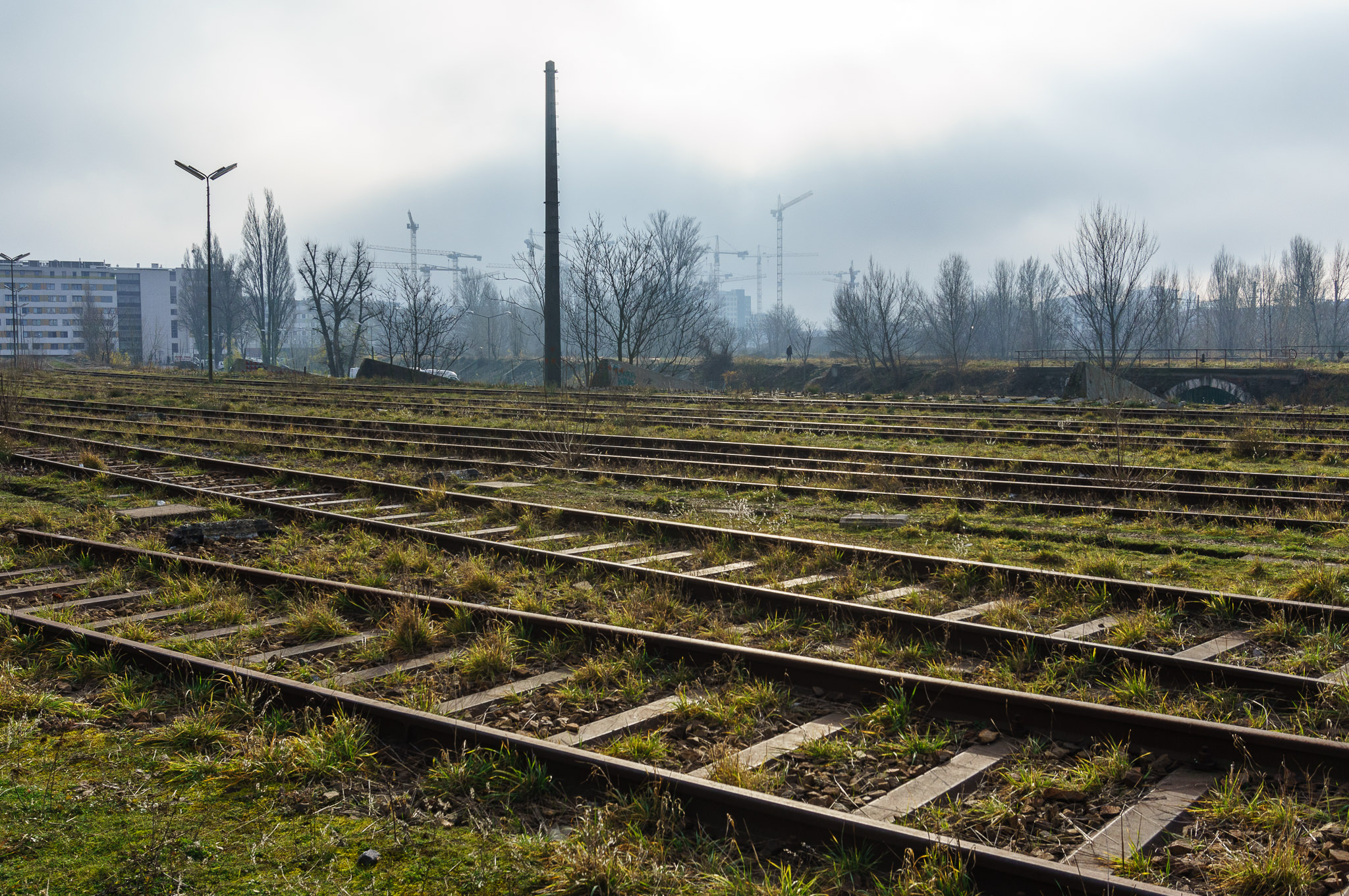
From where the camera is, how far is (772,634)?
6.52 meters

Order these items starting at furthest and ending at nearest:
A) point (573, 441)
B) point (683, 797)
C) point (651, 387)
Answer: point (651, 387)
point (573, 441)
point (683, 797)

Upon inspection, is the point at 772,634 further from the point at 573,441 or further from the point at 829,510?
the point at 573,441

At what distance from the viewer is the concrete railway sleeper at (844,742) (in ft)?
12.0

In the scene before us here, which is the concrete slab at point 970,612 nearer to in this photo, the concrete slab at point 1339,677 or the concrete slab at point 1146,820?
the concrete slab at point 1339,677

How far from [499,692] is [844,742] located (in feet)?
6.26

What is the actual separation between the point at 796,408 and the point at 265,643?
21.5 m

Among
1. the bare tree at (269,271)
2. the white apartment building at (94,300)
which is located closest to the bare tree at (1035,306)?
the bare tree at (269,271)

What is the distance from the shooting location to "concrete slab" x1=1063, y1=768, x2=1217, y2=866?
140 inches

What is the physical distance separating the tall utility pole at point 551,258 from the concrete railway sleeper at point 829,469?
688 inches

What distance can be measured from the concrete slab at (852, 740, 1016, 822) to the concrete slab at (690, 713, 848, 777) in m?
0.57

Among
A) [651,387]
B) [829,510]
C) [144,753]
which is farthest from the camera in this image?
[651,387]

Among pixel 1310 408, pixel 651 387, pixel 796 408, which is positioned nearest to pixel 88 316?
pixel 651 387

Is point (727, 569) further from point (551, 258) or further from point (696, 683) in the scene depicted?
point (551, 258)

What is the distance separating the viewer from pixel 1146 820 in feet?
12.5
